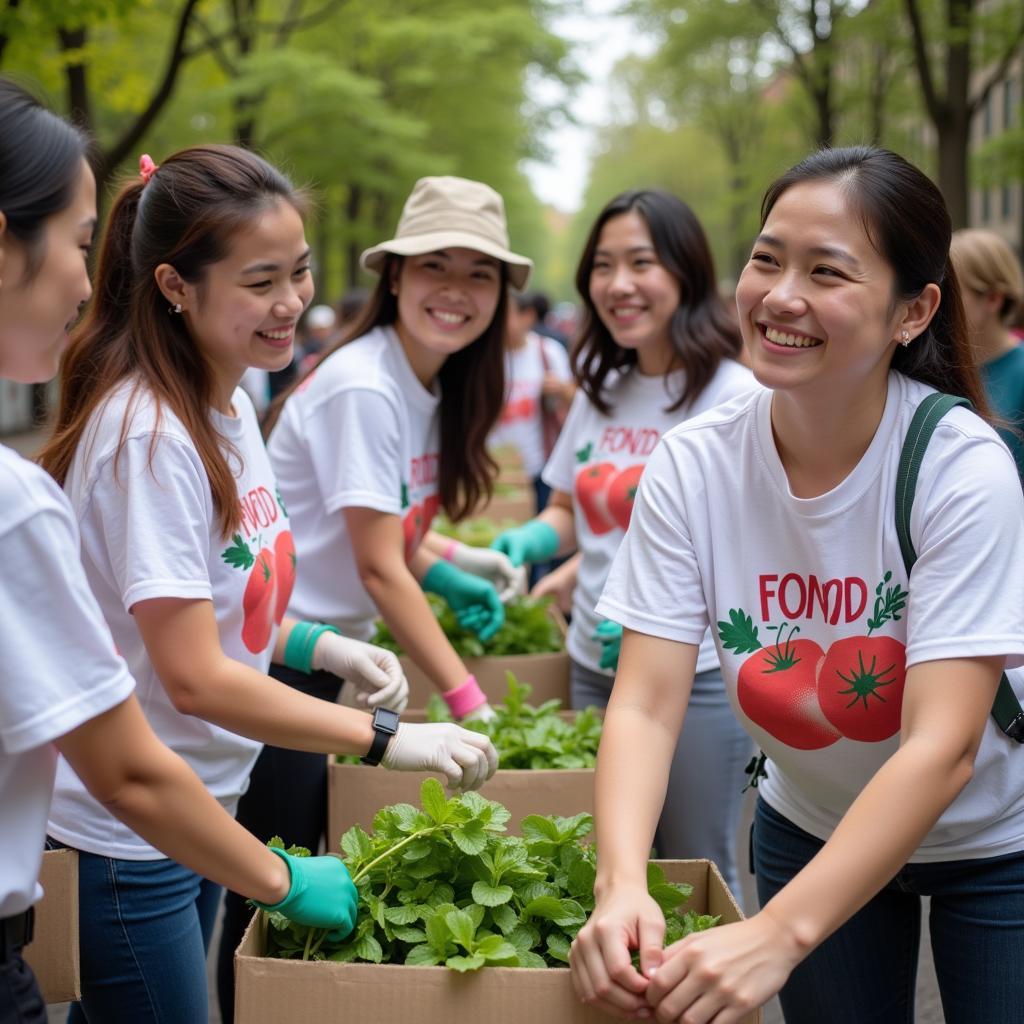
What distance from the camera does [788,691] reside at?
190 centimetres

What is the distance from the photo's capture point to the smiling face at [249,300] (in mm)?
2207

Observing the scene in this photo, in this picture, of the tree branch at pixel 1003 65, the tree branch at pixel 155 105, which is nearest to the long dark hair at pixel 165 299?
the tree branch at pixel 155 105

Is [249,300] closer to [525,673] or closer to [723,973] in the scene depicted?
[723,973]

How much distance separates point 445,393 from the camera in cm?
342


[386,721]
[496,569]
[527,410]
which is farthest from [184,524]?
[527,410]

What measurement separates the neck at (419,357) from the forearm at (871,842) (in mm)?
1920

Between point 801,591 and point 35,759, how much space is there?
1124 mm

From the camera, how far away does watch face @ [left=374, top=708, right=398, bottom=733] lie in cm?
207

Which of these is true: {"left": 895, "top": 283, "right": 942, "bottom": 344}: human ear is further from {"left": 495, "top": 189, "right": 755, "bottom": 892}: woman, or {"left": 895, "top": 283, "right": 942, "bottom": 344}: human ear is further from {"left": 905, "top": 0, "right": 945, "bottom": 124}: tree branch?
{"left": 905, "top": 0, "right": 945, "bottom": 124}: tree branch

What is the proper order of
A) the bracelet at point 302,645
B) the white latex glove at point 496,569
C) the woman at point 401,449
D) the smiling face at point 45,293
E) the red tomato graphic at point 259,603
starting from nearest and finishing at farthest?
the smiling face at point 45,293
the red tomato graphic at point 259,603
the bracelet at point 302,645
the woman at point 401,449
the white latex glove at point 496,569

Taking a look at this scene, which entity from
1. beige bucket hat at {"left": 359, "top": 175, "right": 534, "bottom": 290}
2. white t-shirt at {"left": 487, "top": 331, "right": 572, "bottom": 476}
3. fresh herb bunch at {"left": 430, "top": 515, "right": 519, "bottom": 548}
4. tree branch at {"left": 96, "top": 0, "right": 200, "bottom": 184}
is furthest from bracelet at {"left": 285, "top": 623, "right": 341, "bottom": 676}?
tree branch at {"left": 96, "top": 0, "right": 200, "bottom": 184}

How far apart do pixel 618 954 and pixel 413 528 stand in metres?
1.83

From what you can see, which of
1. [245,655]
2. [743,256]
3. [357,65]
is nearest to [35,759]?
[245,655]

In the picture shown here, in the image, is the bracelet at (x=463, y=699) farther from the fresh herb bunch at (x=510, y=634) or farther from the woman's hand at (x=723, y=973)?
the woman's hand at (x=723, y=973)
